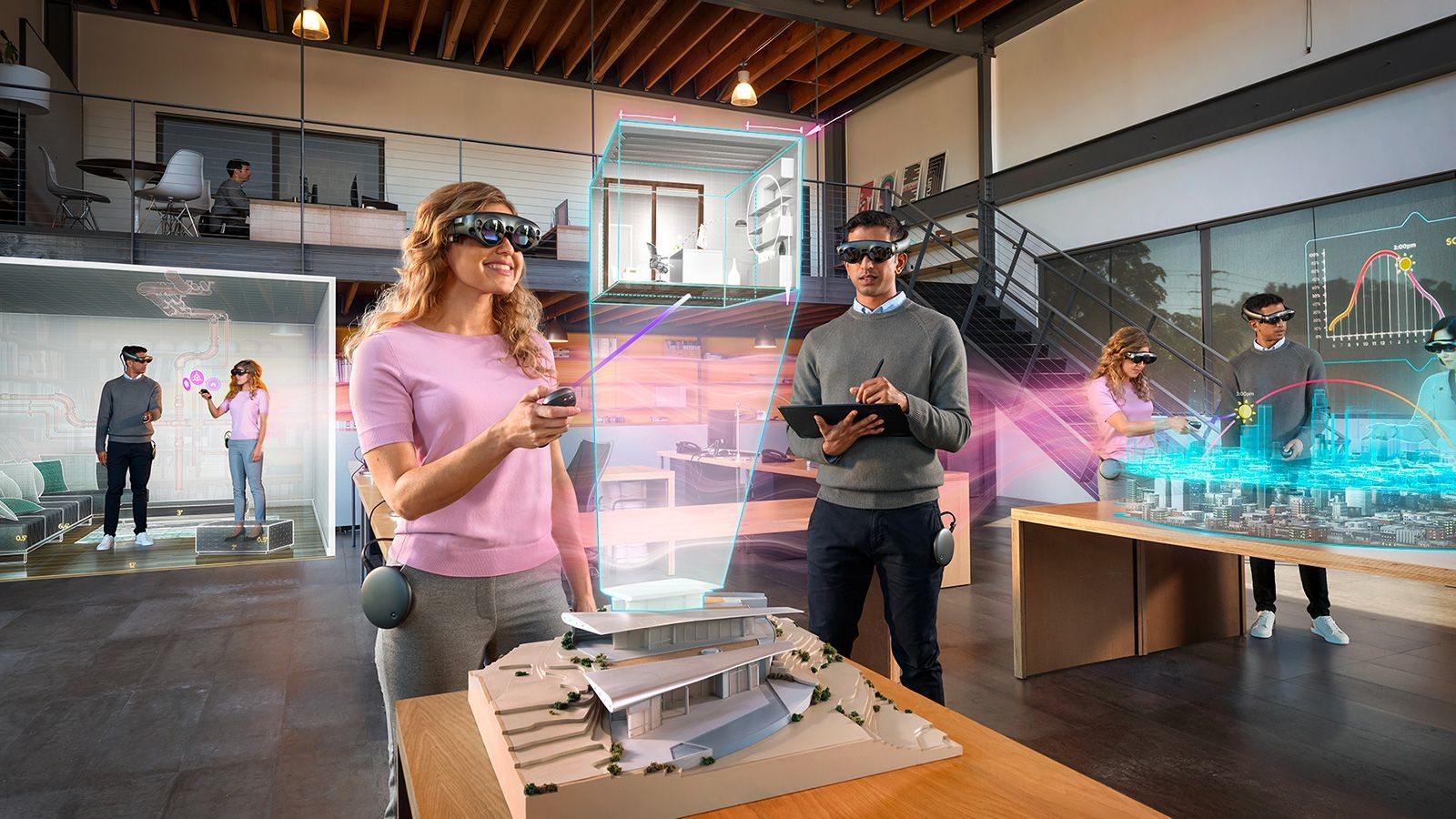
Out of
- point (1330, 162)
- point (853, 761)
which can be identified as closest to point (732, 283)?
point (853, 761)

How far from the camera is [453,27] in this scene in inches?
345

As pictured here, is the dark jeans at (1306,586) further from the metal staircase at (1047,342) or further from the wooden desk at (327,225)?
the wooden desk at (327,225)

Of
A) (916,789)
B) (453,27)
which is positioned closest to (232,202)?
(453,27)

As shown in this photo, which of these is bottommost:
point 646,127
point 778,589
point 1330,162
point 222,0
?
point 778,589

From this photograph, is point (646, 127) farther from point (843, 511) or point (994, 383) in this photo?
point (994, 383)

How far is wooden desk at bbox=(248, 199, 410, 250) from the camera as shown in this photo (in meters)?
6.34

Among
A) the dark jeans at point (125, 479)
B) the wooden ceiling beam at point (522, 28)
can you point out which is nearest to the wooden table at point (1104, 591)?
the dark jeans at point (125, 479)

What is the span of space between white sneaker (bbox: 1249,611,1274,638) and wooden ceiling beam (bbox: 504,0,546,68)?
8079 millimetres

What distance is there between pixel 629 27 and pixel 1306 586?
26.7 ft

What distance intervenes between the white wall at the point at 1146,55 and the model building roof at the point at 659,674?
717 centimetres

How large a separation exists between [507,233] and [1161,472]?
287 cm

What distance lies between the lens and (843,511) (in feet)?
6.28

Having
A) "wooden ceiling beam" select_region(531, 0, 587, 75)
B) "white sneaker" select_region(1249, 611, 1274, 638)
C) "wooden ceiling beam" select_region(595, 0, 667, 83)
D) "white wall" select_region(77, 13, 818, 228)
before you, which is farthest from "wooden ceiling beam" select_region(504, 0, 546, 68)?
"white sneaker" select_region(1249, 611, 1274, 638)

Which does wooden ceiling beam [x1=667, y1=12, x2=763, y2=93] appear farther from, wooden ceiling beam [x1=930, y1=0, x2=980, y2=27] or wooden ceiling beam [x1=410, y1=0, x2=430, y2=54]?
wooden ceiling beam [x1=410, y1=0, x2=430, y2=54]
